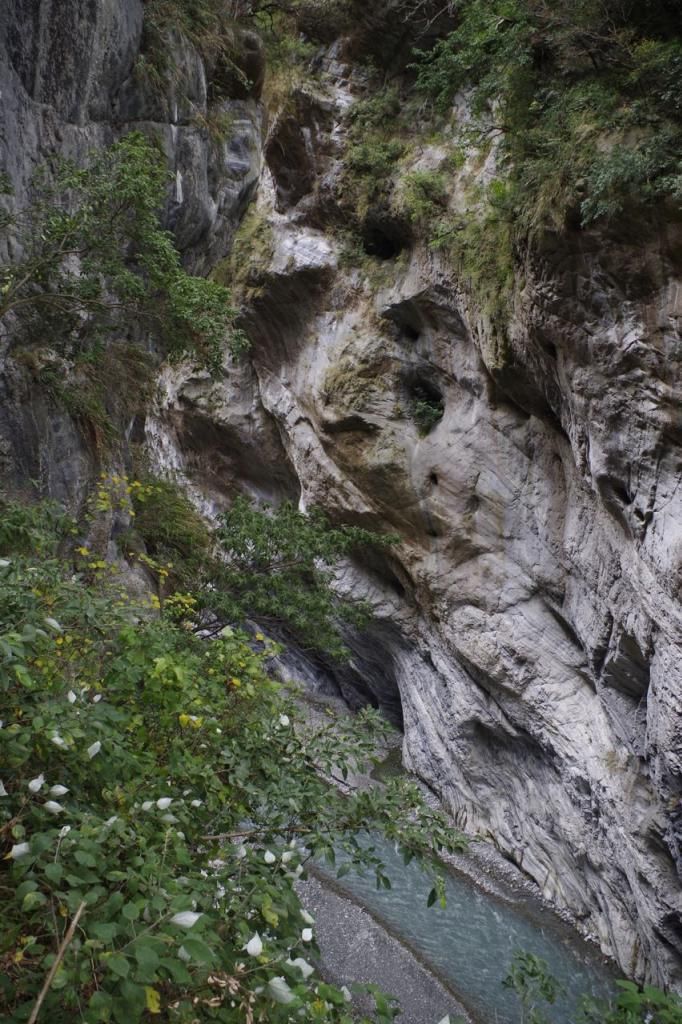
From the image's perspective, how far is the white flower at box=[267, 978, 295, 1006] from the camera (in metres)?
1.87

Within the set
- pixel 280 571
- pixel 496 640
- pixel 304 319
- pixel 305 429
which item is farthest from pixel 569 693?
pixel 304 319

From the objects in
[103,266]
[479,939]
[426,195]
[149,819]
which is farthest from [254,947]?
[426,195]

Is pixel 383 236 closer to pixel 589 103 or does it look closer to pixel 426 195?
pixel 426 195

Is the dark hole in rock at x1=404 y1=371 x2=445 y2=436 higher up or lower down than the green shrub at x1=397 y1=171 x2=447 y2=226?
lower down

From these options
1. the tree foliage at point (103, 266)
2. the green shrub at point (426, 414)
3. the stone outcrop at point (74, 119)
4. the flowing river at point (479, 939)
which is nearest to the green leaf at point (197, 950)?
the tree foliage at point (103, 266)

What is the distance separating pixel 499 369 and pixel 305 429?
575 cm

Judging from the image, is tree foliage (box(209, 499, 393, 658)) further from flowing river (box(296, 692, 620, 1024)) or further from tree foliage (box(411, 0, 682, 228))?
tree foliage (box(411, 0, 682, 228))

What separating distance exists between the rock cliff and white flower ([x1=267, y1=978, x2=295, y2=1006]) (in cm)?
580

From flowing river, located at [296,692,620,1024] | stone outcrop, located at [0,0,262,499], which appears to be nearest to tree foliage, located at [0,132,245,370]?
stone outcrop, located at [0,0,262,499]

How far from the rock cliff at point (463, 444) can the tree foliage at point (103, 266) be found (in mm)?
832

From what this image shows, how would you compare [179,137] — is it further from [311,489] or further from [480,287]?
[311,489]

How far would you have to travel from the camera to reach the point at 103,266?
639 cm

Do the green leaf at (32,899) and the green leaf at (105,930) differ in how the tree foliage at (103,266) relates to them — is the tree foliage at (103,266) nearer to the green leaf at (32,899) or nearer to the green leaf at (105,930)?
the green leaf at (32,899)

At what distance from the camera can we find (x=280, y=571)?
10445 millimetres
